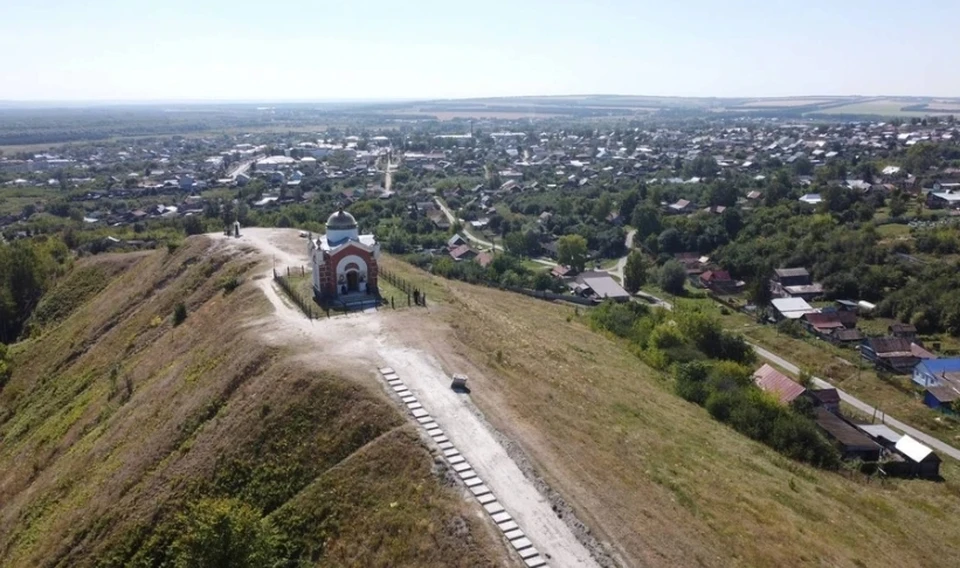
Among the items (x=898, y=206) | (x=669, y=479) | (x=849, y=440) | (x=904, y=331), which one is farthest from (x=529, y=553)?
(x=898, y=206)

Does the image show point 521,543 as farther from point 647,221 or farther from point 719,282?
point 647,221

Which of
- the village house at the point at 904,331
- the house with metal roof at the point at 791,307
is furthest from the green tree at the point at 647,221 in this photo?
the village house at the point at 904,331

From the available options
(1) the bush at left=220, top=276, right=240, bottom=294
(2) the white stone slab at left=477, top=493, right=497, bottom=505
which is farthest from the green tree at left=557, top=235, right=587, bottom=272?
(2) the white stone slab at left=477, top=493, right=497, bottom=505

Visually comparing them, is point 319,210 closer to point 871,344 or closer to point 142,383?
point 142,383

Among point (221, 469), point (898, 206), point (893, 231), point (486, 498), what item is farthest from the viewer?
point (898, 206)

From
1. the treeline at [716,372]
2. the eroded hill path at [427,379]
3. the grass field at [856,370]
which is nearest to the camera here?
the eroded hill path at [427,379]

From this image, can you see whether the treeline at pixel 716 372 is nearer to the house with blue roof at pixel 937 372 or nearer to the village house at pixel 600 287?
the village house at pixel 600 287
